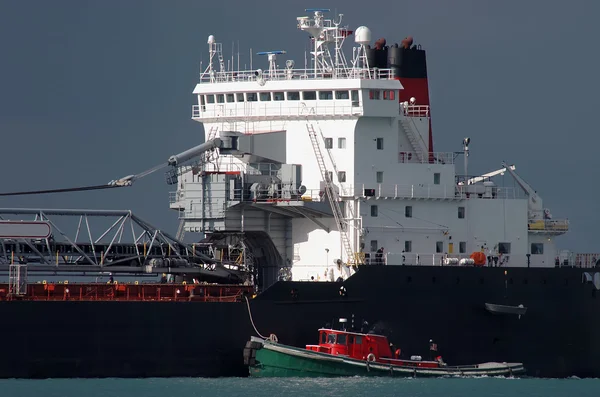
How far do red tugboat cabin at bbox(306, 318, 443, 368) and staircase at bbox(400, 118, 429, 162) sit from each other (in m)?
6.71

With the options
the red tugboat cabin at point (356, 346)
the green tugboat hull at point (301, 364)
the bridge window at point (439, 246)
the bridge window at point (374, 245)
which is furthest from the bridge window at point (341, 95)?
the green tugboat hull at point (301, 364)

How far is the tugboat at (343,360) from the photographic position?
4531 centimetres

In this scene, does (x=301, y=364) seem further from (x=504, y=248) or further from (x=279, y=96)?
(x=279, y=96)

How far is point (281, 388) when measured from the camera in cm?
4397

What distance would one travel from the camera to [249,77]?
49.5 m

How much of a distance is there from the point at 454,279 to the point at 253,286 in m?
6.26

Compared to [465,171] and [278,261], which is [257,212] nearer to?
[278,261]

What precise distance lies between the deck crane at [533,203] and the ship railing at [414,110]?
10.9 feet

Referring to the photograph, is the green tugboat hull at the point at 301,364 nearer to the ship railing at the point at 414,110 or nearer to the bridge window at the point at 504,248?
the bridge window at the point at 504,248

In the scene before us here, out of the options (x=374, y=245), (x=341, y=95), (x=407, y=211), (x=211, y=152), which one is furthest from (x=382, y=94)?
(x=211, y=152)

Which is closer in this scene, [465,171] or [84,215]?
[84,215]

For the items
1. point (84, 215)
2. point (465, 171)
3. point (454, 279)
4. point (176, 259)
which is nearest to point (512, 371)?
point (454, 279)

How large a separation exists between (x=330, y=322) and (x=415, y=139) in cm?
708

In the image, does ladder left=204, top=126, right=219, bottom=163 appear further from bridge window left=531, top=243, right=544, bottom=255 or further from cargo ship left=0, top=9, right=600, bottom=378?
bridge window left=531, top=243, right=544, bottom=255
